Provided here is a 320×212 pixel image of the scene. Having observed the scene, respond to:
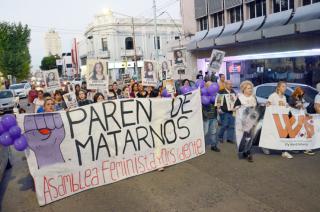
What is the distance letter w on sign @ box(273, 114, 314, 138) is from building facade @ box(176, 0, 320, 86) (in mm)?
8590

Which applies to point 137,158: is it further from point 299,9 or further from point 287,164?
point 299,9

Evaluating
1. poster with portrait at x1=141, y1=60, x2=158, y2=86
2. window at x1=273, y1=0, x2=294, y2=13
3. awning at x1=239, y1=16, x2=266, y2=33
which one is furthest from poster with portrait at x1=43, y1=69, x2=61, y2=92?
window at x1=273, y1=0, x2=294, y2=13

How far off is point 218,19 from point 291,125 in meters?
18.0

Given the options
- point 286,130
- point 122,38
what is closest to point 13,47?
point 122,38

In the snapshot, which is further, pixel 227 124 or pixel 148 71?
pixel 148 71

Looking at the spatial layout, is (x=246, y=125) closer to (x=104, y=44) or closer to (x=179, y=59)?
(x=179, y=59)

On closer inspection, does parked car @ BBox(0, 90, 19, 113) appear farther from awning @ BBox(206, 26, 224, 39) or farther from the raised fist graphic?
the raised fist graphic

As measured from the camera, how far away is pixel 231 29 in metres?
21.9

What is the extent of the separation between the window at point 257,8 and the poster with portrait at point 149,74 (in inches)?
449

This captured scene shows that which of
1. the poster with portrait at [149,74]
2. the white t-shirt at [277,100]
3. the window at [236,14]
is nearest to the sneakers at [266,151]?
the white t-shirt at [277,100]

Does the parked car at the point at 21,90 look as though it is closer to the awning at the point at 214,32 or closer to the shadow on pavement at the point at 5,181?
the awning at the point at 214,32

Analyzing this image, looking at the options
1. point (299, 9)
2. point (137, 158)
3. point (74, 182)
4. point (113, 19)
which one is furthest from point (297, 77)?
point (113, 19)

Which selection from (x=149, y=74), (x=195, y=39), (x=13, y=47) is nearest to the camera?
(x=149, y=74)

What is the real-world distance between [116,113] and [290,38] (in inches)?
542
